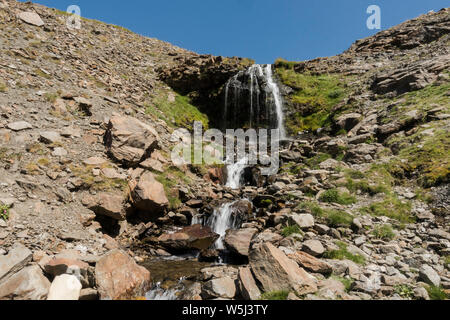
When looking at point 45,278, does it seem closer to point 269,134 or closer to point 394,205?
point 394,205

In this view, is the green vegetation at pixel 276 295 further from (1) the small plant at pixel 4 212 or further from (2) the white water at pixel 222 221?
(1) the small plant at pixel 4 212

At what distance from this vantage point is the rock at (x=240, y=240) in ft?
27.4

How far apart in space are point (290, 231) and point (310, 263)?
190cm

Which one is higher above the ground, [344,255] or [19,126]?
[19,126]

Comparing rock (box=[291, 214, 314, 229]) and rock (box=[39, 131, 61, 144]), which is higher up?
rock (box=[39, 131, 61, 144])

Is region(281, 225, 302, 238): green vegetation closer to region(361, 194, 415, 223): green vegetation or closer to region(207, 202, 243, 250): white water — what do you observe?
region(361, 194, 415, 223): green vegetation

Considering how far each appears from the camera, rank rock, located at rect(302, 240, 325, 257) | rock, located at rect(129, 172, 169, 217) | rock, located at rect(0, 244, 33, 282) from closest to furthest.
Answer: rock, located at rect(0, 244, 33, 282), rock, located at rect(302, 240, 325, 257), rock, located at rect(129, 172, 169, 217)

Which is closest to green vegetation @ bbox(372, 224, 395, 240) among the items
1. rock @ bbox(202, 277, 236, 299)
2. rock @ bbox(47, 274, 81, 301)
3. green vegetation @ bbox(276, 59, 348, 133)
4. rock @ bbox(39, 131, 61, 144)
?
rock @ bbox(202, 277, 236, 299)

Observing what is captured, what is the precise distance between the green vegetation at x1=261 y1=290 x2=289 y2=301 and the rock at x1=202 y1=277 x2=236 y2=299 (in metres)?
0.85

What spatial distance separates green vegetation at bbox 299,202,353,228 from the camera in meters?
7.63

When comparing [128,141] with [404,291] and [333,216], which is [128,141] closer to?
[333,216]

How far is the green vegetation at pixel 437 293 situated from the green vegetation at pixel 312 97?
1648 centimetres

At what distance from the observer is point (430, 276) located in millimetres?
4777

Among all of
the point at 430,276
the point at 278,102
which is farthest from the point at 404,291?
the point at 278,102
